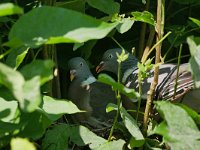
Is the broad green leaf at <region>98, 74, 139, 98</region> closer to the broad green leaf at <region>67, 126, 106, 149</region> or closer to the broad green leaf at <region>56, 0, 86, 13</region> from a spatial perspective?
the broad green leaf at <region>67, 126, 106, 149</region>

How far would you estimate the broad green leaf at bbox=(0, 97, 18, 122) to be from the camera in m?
0.80

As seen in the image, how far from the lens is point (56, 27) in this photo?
0.71 metres

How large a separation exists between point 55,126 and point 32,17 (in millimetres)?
467

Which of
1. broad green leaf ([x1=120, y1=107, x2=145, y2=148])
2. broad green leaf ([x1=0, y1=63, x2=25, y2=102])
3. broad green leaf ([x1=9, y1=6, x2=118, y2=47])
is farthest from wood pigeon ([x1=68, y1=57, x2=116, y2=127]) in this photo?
broad green leaf ([x1=0, y1=63, x2=25, y2=102])

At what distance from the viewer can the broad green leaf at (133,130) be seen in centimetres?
97

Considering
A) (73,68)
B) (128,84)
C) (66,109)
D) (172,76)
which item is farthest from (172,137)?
(73,68)

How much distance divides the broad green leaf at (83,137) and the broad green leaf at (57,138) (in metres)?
0.02

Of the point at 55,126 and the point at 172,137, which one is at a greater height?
the point at 172,137

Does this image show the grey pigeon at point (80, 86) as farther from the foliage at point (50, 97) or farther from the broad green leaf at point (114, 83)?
the broad green leaf at point (114, 83)

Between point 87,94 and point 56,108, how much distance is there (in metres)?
0.84

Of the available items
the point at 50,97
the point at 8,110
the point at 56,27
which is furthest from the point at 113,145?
the point at 56,27

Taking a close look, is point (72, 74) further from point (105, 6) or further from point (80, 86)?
point (105, 6)

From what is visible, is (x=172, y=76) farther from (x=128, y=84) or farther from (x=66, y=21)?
(x=66, y=21)

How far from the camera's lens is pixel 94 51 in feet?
5.64
